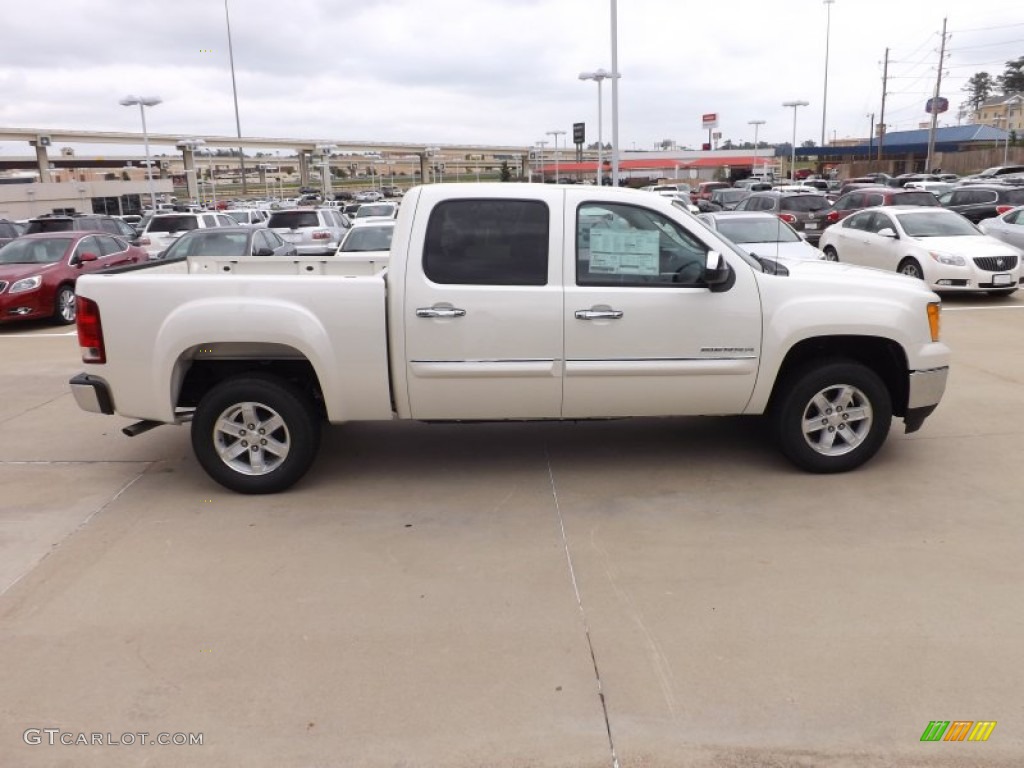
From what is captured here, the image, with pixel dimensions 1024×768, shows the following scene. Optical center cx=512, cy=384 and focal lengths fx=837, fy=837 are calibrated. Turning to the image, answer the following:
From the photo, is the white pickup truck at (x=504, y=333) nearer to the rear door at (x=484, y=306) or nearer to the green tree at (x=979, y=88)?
the rear door at (x=484, y=306)

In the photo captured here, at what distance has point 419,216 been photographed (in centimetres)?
536

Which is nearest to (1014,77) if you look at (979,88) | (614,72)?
(979,88)

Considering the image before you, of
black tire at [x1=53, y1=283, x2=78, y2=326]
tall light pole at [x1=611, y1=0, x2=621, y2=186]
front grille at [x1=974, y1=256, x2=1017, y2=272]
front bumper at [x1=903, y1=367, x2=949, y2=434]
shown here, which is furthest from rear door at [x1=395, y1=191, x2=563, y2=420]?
tall light pole at [x1=611, y1=0, x2=621, y2=186]

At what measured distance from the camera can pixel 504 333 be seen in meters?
5.27

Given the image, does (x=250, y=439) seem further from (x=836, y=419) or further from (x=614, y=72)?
(x=614, y=72)

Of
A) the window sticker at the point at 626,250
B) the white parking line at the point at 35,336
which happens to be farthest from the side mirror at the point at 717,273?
the white parking line at the point at 35,336

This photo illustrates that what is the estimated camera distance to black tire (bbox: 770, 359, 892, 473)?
18.3ft

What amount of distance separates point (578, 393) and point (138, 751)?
10.5ft

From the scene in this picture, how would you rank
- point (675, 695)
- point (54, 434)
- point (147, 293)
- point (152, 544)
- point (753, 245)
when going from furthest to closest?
1. point (753, 245)
2. point (54, 434)
3. point (147, 293)
4. point (152, 544)
5. point (675, 695)

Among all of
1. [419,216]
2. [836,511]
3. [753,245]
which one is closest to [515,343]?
[419,216]

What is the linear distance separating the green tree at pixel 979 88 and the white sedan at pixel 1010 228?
5443 inches

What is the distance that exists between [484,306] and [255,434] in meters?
1.73

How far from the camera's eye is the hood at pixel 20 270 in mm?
13312

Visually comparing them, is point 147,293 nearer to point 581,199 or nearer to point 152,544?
point 152,544
